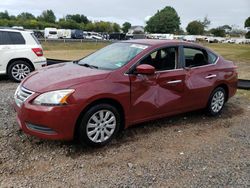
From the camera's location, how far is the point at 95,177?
3531 mm

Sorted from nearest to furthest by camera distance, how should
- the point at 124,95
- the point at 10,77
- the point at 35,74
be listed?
the point at 124,95
the point at 35,74
the point at 10,77

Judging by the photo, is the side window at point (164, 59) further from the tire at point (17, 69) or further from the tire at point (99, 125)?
the tire at point (17, 69)

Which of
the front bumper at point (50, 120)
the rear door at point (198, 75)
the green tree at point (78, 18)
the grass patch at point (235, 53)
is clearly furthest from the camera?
the green tree at point (78, 18)

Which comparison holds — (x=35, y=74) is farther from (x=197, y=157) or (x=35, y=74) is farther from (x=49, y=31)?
(x=49, y=31)

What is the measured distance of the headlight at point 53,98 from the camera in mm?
3857

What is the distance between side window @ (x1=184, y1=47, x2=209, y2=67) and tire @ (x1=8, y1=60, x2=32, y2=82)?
5.50m

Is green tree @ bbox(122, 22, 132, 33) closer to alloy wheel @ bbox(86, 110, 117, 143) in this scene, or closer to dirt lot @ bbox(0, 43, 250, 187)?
dirt lot @ bbox(0, 43, 250, 187)

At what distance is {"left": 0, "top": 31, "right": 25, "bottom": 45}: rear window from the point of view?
8664 mm

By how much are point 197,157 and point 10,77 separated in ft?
21.9

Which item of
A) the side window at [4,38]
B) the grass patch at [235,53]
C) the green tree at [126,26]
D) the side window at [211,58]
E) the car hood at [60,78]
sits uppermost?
the green tree at [126,26]

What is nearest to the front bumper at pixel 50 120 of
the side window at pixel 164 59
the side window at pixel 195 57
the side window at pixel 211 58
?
the side window at pixel 164 59

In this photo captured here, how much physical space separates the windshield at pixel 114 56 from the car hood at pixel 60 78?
29 cm

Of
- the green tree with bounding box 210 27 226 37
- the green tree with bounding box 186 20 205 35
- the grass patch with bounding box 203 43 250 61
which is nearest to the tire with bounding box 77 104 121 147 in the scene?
the grass patch with bounding box 203 43 250 61

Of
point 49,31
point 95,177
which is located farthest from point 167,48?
point 49,31
